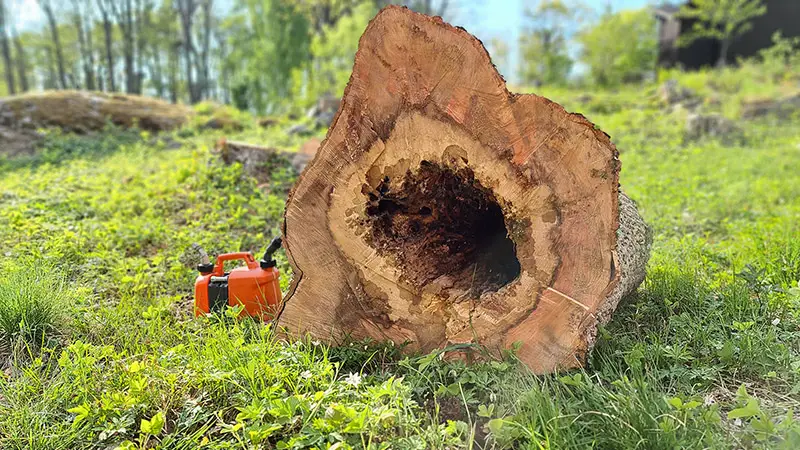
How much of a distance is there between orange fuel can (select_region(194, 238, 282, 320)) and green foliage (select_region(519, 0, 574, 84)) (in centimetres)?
2654

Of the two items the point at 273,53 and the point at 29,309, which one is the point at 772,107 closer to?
the point at 29,309

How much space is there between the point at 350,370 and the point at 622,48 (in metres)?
26.1

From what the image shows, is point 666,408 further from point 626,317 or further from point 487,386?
point 626,317

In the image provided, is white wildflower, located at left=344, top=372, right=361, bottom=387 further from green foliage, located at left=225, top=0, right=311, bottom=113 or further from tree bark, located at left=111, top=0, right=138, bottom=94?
tree bark, located at left=111, top=0, right=138, bottom=94

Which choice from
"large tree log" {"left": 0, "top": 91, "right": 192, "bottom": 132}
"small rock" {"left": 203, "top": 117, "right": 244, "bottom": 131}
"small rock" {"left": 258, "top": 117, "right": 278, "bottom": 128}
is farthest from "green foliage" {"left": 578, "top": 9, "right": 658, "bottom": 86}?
"large tree log" {"left": 0, "top": 91, "right": 192, "bottom": 132}

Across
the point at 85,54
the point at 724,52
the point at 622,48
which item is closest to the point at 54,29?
the point at 85,54

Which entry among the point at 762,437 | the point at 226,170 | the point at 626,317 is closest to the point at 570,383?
the point at 762,437

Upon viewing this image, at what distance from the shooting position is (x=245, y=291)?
2711 mm

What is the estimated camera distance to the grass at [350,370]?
1.68 meters

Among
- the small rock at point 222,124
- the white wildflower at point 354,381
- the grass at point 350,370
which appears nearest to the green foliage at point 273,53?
the small rock at point 222,124

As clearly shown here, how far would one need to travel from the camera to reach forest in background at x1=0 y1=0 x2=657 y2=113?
18734mm

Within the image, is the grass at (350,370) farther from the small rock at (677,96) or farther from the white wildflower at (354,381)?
the small rock at (677,96)

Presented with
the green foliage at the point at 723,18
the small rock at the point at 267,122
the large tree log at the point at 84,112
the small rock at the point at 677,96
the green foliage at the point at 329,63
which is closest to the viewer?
the large tree log at the point at 84,112

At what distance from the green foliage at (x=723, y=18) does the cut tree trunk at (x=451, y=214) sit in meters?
21.4
